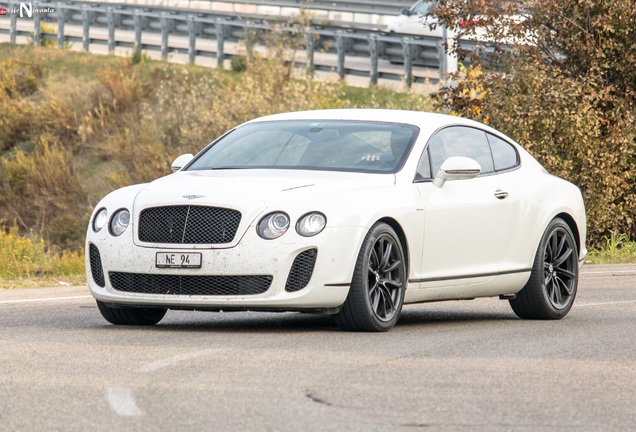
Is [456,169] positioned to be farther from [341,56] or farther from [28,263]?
[341,56]

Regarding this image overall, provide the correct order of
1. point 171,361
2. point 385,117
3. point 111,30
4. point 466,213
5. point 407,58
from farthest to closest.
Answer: point 111,30 < point 407,58 < point 385,117 < point 466,213 < point 171,361

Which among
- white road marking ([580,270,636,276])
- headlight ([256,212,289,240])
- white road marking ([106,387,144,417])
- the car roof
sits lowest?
white road marking ([580,270,636,276])

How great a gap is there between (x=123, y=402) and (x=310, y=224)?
2.88 m

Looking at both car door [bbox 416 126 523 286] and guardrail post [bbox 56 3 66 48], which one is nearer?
car door [bbox 416 126 523 286]

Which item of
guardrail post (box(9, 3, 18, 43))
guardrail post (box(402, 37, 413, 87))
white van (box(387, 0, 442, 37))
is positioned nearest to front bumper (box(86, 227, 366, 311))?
guardrail post (box(402, 37, 413, 87))

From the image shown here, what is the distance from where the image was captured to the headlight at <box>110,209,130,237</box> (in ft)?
34.5

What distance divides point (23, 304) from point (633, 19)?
11417mm

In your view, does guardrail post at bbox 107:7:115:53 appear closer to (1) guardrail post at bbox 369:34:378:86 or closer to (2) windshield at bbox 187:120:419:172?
(1) guardrail post at bbox 369:34:378:86

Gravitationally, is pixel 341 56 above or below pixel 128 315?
below

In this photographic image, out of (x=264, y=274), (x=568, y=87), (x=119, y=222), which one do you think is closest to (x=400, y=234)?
(x=264, y=274)

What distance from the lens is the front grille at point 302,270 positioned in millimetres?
10109

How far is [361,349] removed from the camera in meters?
9.49

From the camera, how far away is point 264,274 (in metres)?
10.1

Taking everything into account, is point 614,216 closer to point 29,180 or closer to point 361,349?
point 361,349
